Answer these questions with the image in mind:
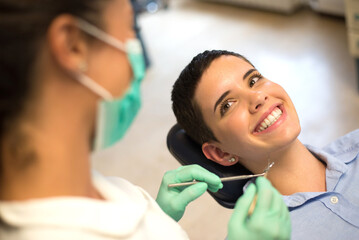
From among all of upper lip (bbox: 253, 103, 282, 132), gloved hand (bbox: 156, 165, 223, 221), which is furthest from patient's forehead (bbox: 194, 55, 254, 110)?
gloved hand (bbox: 156, 165, 223, 221)

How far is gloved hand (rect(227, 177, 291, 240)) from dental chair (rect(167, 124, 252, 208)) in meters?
0.39

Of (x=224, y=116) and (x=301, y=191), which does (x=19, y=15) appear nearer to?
(x=224, y=116)

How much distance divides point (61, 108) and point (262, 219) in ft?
1.69

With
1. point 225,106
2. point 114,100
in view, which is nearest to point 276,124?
point 225,106

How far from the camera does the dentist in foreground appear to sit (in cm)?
66

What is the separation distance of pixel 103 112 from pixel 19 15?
0.75 feet

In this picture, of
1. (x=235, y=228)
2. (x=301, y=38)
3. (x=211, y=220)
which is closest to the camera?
(x=235, y=228)

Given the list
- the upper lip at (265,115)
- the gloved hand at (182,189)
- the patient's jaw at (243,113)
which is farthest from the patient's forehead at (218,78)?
the gloved hand at (182,189)

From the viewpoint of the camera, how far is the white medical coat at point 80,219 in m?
0.72

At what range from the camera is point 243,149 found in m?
1.30

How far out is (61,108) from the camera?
707 millimetres

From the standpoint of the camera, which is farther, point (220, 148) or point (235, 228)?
point (220, 148)

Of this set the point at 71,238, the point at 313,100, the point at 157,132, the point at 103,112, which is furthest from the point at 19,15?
the point at 313,100

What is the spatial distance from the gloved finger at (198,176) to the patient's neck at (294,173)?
230mm
